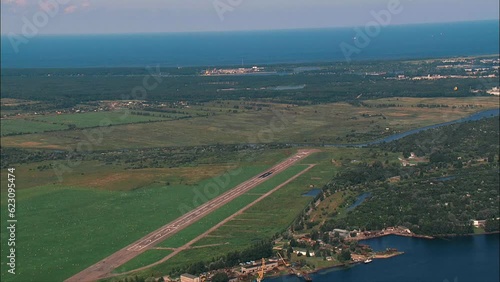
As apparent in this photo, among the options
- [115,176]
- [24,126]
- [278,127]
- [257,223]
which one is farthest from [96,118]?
[257,223]

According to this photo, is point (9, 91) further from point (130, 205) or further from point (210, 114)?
point (130, 205)

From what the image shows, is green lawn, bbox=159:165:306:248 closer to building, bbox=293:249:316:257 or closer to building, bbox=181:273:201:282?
building, bbox=293:249:316:257

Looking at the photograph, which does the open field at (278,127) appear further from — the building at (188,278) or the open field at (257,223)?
the building at (188,278)

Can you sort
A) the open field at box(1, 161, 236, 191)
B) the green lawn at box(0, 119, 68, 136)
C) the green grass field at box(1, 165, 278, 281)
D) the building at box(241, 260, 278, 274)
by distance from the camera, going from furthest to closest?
the green lawn at box(0, 119, 68, 136) → the open field at box(1, 161, 236, 191) → the green grass field at box(1, 165, 278, 281) → the building at box(241, 260, 278, 274)

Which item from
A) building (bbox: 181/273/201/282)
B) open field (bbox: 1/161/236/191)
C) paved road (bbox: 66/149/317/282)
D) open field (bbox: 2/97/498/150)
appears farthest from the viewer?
open field (bbox: 2/97/498/150)

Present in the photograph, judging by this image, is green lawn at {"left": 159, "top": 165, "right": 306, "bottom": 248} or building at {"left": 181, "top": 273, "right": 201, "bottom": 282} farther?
green lawn at {"left": 159, "top": 165, "right": 306, "bottom": 248}

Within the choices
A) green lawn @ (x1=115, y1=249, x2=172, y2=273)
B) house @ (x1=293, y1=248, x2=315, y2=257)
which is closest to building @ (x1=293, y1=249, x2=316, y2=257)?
house @ (x1=293, y1=248, x2=315, y2=257)

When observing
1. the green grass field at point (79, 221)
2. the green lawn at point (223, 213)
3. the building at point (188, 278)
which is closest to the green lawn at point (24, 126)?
the green grass field at point (79, 221)
